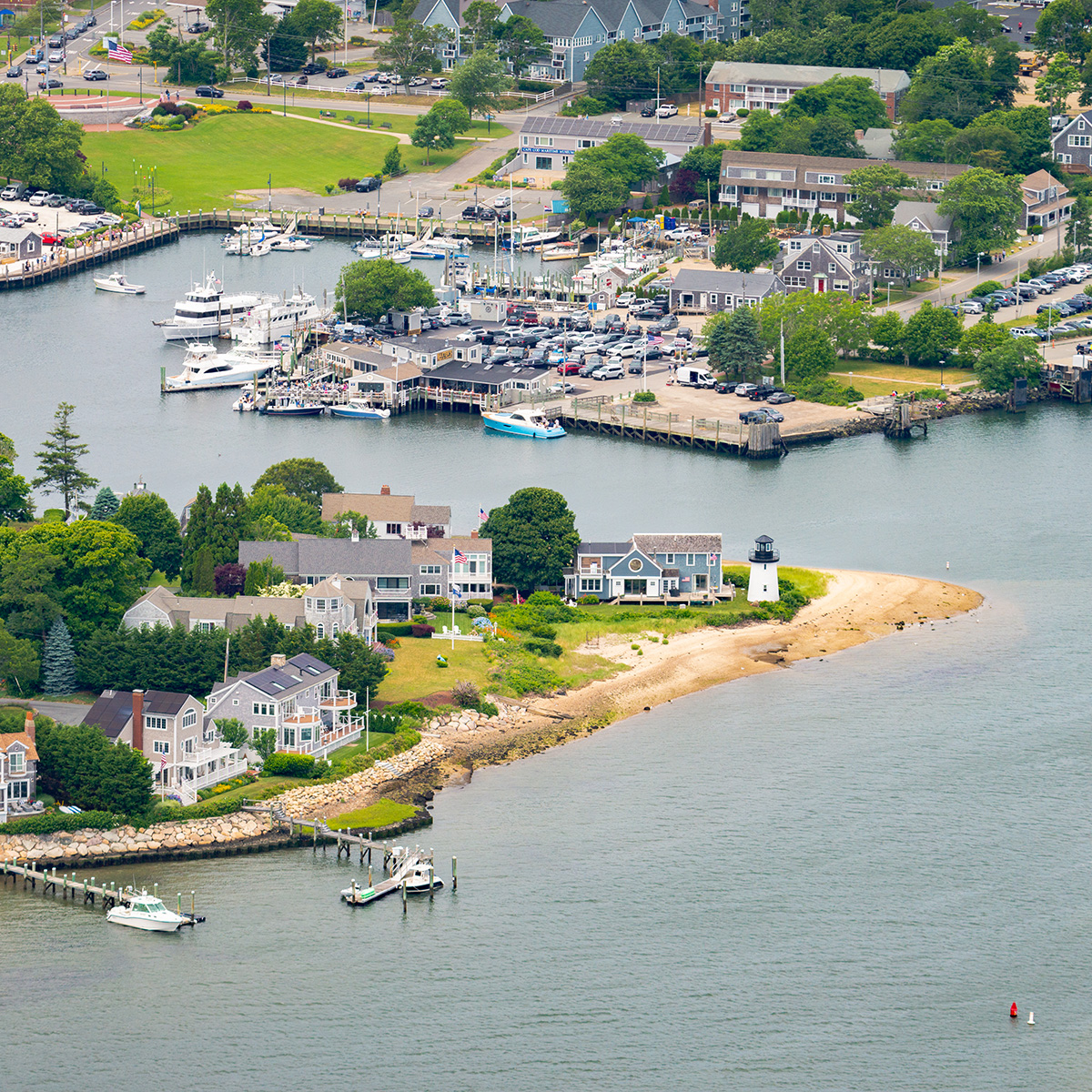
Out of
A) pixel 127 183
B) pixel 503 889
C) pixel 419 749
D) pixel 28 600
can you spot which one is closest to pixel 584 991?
pixel 503 889

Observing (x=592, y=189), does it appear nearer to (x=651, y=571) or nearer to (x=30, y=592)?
(x=651, y=571)

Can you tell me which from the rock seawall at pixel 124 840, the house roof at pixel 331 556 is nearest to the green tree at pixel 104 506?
the house roof at pixel 331 556

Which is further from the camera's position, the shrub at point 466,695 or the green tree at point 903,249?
the green tree at point 903,249

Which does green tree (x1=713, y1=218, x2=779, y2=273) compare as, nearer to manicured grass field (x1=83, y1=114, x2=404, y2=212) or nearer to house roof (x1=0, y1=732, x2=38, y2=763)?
manicured grass field (x1=83, y1=114, x2=404, y2=212)

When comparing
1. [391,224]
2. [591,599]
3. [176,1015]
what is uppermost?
[391,224]

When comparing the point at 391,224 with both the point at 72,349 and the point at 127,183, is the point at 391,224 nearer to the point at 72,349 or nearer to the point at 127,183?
the point at 127,183

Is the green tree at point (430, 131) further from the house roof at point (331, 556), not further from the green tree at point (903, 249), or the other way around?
the house roof at point (331, 556)

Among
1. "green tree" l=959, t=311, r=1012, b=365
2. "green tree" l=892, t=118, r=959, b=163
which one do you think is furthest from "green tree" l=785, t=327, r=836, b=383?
"green tree" l=892, t=118, r=959, b=163
